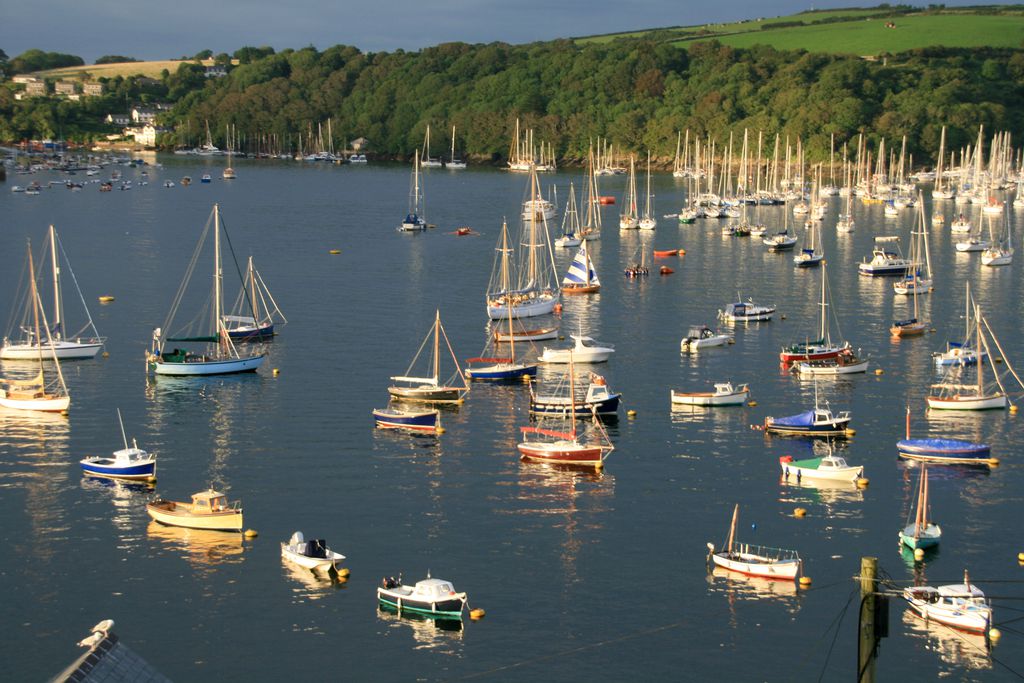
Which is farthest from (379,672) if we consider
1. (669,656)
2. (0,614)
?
(0,614)

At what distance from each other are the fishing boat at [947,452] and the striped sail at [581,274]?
43982 mm

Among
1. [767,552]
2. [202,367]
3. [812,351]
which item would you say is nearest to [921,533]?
[767,552]

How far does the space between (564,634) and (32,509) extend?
68.6 feet

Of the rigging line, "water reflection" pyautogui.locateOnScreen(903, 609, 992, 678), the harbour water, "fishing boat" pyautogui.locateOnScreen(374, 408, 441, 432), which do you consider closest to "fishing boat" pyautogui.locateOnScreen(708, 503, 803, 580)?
the harbour water

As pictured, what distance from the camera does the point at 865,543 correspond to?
1741 inches

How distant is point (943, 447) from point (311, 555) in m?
26.4

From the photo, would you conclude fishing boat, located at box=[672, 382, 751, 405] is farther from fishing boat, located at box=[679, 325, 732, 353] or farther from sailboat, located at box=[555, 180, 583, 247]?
sailboat, located at box=[555, 180, 583, 247]

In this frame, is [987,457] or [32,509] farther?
[987,457]

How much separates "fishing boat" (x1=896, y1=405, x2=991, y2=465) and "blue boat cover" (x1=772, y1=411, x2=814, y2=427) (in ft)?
15.3

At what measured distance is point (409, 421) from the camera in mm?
57562

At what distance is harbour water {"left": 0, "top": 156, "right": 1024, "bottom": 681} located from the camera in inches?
1448

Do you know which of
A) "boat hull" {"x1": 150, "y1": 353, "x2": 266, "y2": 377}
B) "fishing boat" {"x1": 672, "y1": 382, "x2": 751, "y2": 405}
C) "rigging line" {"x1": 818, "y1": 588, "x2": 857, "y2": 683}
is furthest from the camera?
"boat hull" {"x1": 150, "y1": 353, "x2": 266, "y2": 377}

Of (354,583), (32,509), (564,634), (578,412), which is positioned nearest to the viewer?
(564,634)

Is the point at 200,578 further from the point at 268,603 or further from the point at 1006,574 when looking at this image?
the point at 1006,574
